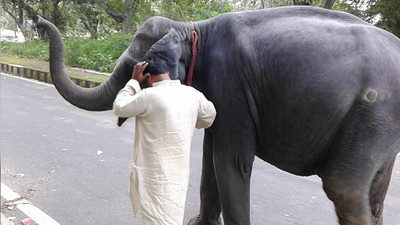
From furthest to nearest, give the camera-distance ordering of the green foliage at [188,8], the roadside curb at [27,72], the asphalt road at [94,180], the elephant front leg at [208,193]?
the green foliage at [188,8] → the roadside curb at [27,72] → the asphalt road at [94,180] → the elephant front leg at [208,193]

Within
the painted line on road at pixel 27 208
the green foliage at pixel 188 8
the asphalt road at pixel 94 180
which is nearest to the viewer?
the painted line on road at pixel 27 208

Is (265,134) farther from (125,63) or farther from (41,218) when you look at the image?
(41,218)

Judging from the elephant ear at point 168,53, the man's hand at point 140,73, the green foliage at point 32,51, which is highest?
the elephant ear at point 168,53

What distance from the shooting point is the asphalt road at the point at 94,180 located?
357cm

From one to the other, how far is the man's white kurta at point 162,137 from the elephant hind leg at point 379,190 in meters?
0.85

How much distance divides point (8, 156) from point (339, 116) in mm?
4013

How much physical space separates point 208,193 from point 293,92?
1103mm

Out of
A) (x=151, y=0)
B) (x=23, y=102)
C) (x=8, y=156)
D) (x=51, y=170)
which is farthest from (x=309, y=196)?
(x=151, y=0)

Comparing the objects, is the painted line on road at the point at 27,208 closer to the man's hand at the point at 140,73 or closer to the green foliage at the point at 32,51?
the man's hand at the point at 140,73

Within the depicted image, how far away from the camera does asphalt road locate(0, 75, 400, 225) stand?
140 inches

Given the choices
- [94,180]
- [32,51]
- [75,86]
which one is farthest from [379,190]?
[32,51]

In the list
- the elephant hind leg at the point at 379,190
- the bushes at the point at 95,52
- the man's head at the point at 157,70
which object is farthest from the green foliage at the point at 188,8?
the man's head at the point at 157,70

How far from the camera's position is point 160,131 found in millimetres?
2027

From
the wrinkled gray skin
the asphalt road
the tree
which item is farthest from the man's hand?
the tree
